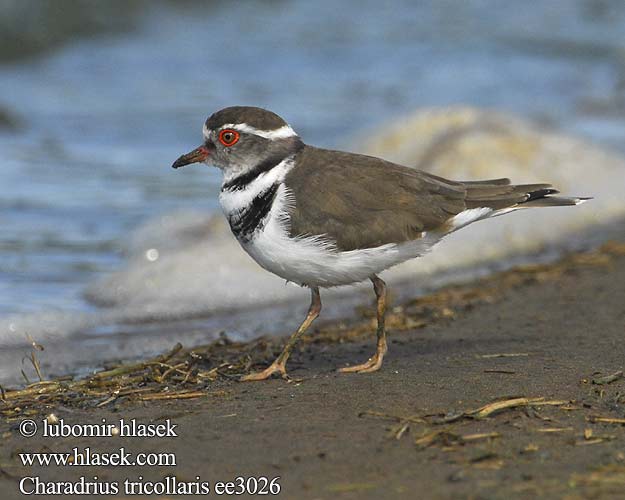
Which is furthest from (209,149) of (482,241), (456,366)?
(482,241)

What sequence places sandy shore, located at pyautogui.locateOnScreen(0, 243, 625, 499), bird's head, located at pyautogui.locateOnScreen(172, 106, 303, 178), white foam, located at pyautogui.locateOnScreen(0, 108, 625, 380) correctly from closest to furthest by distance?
sandy shore, located at pyautogui.locateOnScreen(0, 243, 625, 499), bird's head, located at pyautogui.locateOnScreen(172, 106, 303, 178), white foam, located at pyautogui.locateOnScreen(0, 108, 625, 380)

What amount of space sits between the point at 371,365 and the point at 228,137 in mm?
1529

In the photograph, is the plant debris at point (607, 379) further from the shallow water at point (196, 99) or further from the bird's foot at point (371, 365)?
the shallow water at point (196, 99)

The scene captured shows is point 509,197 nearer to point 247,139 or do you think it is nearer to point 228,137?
point 247,139

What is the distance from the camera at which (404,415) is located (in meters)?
4.81

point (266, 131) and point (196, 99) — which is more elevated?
point (196, 99)

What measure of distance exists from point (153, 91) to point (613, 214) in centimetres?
798

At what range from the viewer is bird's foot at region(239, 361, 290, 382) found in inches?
228

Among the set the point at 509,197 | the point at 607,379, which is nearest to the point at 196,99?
the point at 509,197

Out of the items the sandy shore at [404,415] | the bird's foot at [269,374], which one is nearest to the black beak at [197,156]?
the sandy shore at [404,415]

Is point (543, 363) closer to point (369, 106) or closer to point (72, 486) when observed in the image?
point (72, 486)

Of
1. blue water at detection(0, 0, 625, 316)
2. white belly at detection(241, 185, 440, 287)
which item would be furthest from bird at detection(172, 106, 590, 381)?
blue water at detection(0, 0, 625, 316)

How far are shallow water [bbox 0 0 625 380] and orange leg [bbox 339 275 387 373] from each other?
196 centimetres

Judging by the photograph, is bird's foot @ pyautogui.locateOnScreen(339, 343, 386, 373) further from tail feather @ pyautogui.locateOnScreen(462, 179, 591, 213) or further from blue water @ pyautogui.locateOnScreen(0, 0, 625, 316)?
blue water @ pyautogui.locateOnScreen(0, 0, 625, 316)
